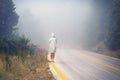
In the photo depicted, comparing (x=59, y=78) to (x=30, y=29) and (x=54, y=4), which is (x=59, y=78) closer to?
(x=30, y=29)

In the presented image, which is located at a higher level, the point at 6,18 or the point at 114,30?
the point at 6,18

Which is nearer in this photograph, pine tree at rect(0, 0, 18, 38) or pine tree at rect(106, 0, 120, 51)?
pine tree at rect(106, 0, 120, 51)

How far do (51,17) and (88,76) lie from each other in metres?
74.5

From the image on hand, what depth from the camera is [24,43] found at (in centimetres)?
2097

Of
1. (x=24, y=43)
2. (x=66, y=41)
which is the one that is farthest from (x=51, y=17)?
(x=24, y=43)

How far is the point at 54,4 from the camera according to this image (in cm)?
9019

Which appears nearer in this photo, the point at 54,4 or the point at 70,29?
the point at 70,29

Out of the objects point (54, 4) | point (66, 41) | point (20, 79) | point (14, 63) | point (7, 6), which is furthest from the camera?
point (54, 4)

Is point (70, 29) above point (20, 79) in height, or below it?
above

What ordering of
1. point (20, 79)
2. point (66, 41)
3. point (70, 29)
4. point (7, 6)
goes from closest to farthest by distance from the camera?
point (20, 79)
point (7, 6)
point (66, 41)
point (70, 29)

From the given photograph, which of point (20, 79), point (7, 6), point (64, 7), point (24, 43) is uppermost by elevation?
point (64, 7)

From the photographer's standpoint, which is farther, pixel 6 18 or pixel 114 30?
pixel 6 18

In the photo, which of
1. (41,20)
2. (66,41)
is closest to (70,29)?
(66,41)

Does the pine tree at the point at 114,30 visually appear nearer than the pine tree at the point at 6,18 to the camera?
Yes
